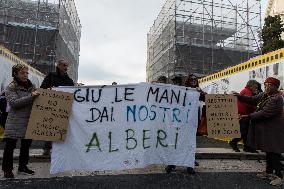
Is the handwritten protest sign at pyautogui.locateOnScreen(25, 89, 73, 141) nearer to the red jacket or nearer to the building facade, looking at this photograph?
the red jacket

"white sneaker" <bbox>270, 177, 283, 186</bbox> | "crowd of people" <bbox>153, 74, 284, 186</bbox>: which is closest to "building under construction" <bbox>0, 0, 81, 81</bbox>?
"crowd of people" <bbox>153, 74, 284, 186</bbox>

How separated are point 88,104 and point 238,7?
27.7 metres

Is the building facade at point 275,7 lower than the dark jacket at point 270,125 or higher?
higher

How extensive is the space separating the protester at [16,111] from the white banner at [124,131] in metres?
0.62

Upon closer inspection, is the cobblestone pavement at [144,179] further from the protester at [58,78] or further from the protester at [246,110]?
the protester at [246,110]

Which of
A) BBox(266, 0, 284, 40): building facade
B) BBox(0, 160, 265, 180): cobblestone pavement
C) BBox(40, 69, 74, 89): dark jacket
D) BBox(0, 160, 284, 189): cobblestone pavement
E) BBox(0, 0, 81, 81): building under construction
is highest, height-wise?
BBox(266, 0, 284, 40): building facade

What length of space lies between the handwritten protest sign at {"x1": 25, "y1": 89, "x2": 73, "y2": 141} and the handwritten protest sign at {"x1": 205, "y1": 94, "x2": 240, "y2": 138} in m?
2.22

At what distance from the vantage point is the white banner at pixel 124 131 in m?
5.26

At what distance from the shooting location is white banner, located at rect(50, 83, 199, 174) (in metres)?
5.26

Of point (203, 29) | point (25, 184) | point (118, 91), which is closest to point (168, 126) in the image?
point (118, 91)

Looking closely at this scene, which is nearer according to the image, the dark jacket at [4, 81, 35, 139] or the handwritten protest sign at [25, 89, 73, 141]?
the handwritten protest sign at [25, 89, 73, 141]

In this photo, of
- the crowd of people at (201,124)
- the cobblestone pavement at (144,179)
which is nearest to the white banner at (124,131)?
the cobblestone pavement at (144,179)

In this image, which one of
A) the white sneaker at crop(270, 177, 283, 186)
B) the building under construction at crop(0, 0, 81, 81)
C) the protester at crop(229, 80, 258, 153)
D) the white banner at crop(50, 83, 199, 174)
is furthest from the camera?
the building under construction at crop(0, 0, 81, 81)

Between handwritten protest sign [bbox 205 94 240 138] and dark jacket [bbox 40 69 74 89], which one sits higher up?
dark jacket [bbox 40 69 74 89]
